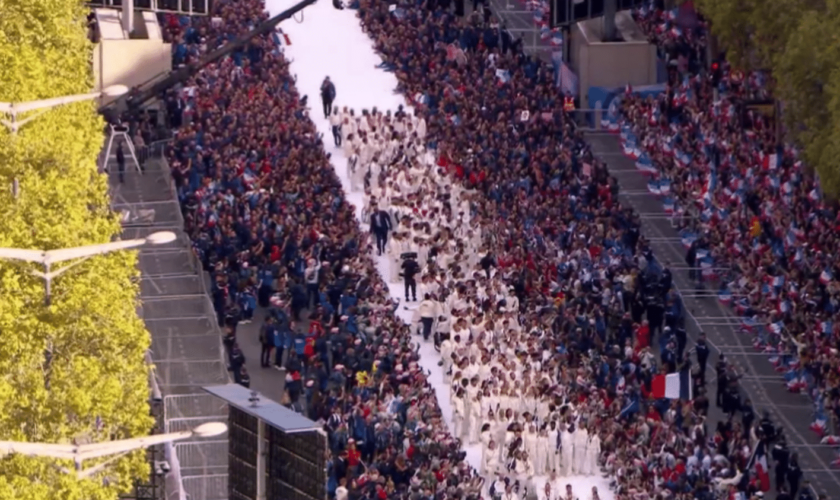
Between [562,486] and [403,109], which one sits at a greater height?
[403,109]

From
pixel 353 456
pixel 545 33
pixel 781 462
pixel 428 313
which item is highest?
pixel 545 33

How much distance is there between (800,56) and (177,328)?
16047 mm

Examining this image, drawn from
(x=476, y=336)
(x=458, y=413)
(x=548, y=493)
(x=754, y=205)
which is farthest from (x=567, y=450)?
(x=754, y=205)

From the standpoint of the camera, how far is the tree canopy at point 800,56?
7106 cm

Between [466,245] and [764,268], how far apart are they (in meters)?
7.05

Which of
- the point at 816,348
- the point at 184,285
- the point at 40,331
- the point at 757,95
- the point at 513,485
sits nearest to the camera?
the point at 40,331

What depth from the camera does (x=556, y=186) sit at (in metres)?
77.9

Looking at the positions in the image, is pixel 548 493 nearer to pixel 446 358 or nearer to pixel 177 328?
pixel 446 358

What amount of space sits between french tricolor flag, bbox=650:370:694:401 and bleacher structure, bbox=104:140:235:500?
30.1ft

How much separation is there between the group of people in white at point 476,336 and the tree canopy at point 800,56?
786cm

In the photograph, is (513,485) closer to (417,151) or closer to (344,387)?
(344,387)

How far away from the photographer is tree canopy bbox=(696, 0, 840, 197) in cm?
7106

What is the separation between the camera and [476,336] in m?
67.9

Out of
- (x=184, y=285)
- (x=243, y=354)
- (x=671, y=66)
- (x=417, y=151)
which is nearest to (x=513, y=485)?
(x=243, y=354)
